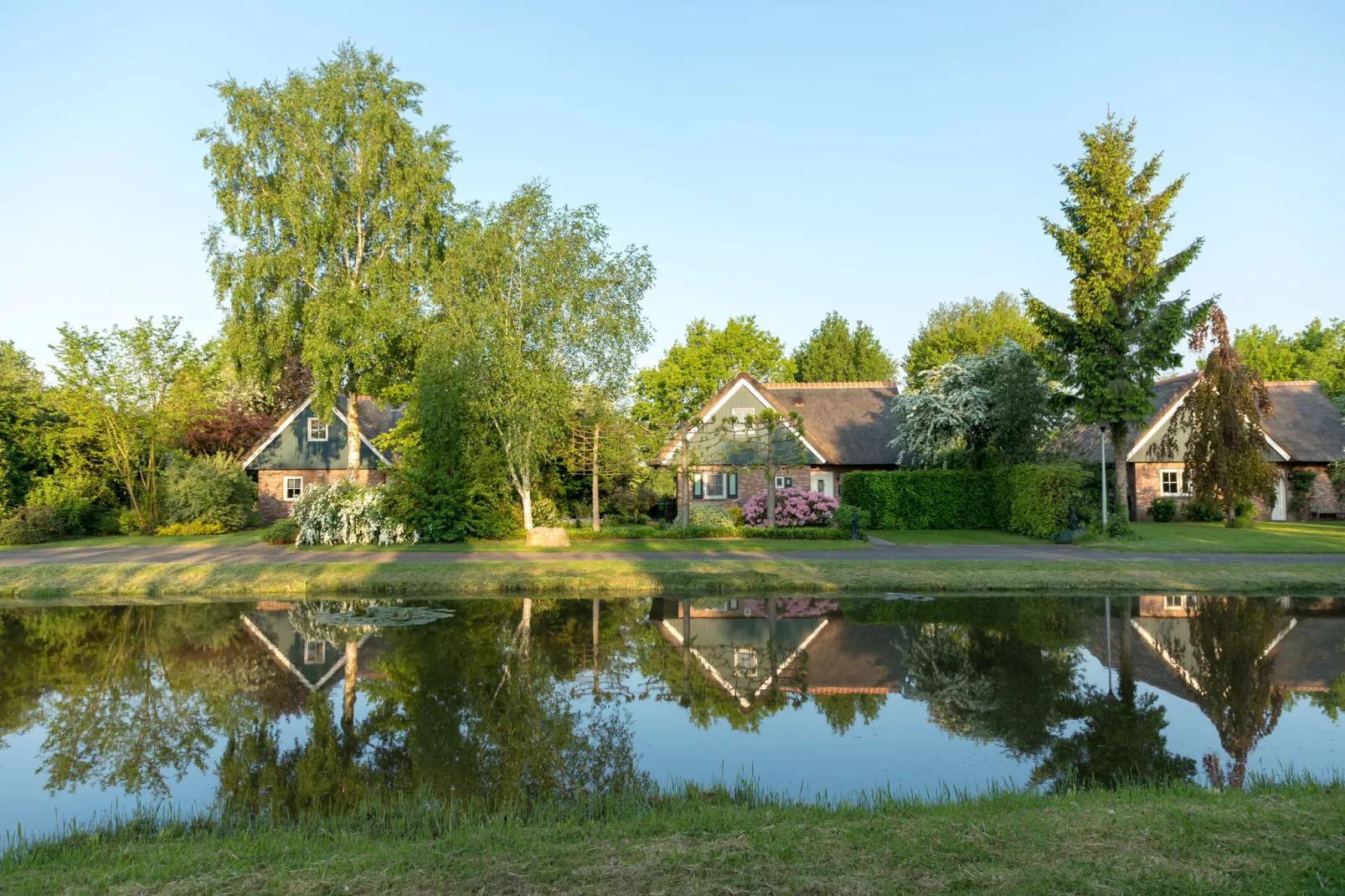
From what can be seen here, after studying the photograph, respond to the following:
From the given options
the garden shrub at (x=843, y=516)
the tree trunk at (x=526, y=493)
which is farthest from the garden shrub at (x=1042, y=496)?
the tree trunk at (x=526, y=493)

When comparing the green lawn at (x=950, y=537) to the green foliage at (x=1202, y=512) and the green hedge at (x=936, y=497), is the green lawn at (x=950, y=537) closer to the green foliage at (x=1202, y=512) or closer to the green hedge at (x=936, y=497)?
the green hedge at (x=936, y=497)

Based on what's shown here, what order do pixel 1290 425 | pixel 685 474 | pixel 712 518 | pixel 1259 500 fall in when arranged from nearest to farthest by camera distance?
pixel 685 474, pixel 712 518, pixel 1259 500, pixel 1290 425

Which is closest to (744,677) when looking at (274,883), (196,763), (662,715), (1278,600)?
(662,715)

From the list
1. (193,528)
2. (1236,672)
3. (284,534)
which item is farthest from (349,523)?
(1236,672)

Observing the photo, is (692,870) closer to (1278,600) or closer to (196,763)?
(196,763)

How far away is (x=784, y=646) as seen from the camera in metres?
12.5

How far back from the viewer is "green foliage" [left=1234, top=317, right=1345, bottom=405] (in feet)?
190

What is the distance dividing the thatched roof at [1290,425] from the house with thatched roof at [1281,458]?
0.03 m

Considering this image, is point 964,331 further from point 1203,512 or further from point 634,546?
point 634,546

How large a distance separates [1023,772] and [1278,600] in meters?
12.1

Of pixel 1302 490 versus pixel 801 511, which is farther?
→ pixel 1302 490

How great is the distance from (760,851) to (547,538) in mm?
20855

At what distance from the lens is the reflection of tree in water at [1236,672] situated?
7789 millimetres

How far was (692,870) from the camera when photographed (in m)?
4.84
